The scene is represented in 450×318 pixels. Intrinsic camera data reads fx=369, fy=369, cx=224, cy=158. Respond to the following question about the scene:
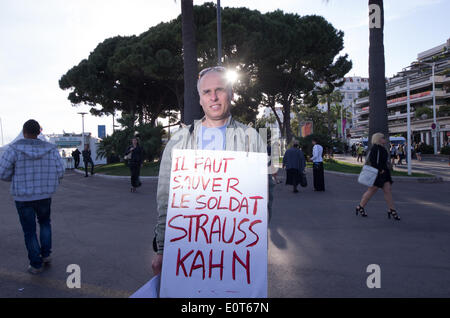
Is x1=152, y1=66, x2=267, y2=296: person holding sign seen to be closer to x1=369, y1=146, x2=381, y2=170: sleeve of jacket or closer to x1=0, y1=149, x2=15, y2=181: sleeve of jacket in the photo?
x1=0, y1=149, x2=15, y2=181: sleeve of jacket

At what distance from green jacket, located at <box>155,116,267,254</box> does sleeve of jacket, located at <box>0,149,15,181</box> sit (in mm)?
2960

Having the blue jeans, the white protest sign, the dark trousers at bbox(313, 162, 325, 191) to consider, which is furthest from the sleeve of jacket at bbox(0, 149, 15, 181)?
the dark trousers at bbox(313, 162, 325, 191)

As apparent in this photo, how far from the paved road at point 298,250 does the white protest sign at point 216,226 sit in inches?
71.1

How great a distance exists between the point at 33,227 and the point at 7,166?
757 millimetres

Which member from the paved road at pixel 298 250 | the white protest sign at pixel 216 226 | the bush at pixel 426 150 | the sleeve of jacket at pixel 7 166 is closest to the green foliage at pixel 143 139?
the paved road at pixel 298 250

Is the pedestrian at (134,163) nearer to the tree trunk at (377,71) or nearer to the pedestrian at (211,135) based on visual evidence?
the tree trunk at (377,71)

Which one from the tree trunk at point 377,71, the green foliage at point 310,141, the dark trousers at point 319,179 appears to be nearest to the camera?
the dark trousers at point 319,179

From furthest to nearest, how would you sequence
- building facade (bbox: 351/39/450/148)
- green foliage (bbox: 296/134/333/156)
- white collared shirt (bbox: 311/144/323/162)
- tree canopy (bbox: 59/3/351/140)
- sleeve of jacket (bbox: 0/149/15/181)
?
1. building facade (bbox: 351/39/450/148)
2. green foliage (bbox: 296/134/333/156)
3. tree canopy (bbox: 59/3/351/140)
4. white collared shirt (bbox: 311/144/323/162)
5. sleeve of jacket (bbox: 0/149/15/181)

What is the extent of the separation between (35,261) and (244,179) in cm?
336

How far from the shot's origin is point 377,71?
14266 mm

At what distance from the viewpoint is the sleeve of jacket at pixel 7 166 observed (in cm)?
420

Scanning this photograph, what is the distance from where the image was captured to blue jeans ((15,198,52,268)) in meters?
4.20

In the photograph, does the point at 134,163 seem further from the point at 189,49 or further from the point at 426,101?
the point at 426,101

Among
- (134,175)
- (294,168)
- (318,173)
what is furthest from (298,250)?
(134,175)
